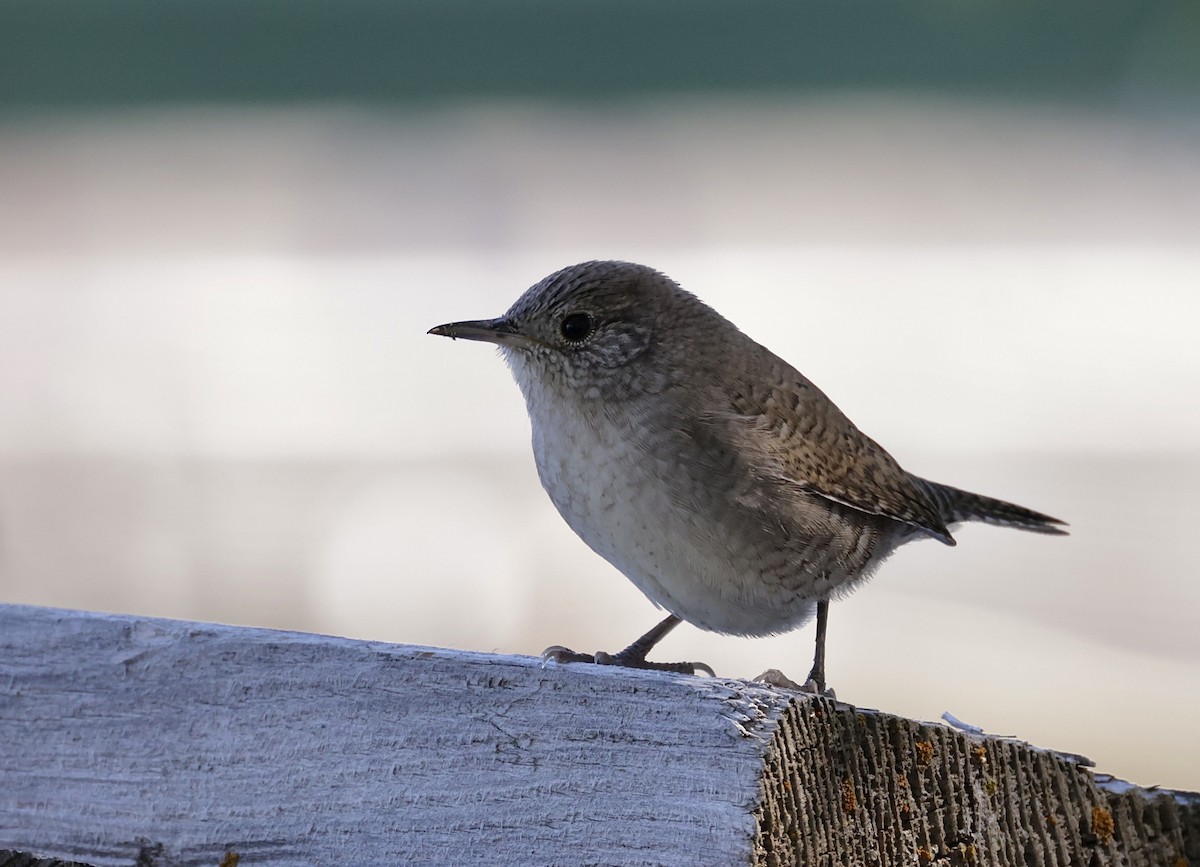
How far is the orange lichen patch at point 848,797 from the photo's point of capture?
5.43 feet

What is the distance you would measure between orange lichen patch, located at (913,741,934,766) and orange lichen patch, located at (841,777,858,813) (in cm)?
12

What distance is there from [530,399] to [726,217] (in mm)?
2625

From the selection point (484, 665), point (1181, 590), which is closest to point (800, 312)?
point (1181, 590)

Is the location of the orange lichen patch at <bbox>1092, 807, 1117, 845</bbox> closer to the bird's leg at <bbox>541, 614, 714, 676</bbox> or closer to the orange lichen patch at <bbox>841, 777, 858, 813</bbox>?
the orange lichen patch at <bbox>841, 777, 858, 813</bbox>

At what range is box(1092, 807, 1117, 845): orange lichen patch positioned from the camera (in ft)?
5.95

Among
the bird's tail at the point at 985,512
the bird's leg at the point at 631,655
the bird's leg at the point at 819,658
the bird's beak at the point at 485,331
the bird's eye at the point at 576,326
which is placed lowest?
the bird's leg at the point at 631,655

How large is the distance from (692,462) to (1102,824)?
104 cm

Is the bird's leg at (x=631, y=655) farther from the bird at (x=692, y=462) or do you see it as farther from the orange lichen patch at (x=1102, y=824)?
the orange lichen patch at (x=1102, y=824)

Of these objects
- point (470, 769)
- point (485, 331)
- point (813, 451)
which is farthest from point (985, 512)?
point (470, 769)

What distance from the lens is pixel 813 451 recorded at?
2920mm

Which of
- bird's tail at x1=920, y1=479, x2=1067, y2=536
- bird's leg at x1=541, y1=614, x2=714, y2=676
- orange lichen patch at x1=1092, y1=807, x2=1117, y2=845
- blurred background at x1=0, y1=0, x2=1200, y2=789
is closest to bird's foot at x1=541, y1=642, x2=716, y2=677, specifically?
bird's leg at x1=541, y1=614, x2=714, y2=676

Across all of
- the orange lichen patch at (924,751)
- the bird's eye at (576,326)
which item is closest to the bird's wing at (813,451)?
the bird's eye at (576,326)

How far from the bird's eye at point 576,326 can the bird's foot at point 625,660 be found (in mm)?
661

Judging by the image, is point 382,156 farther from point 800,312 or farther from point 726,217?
point 800,312
